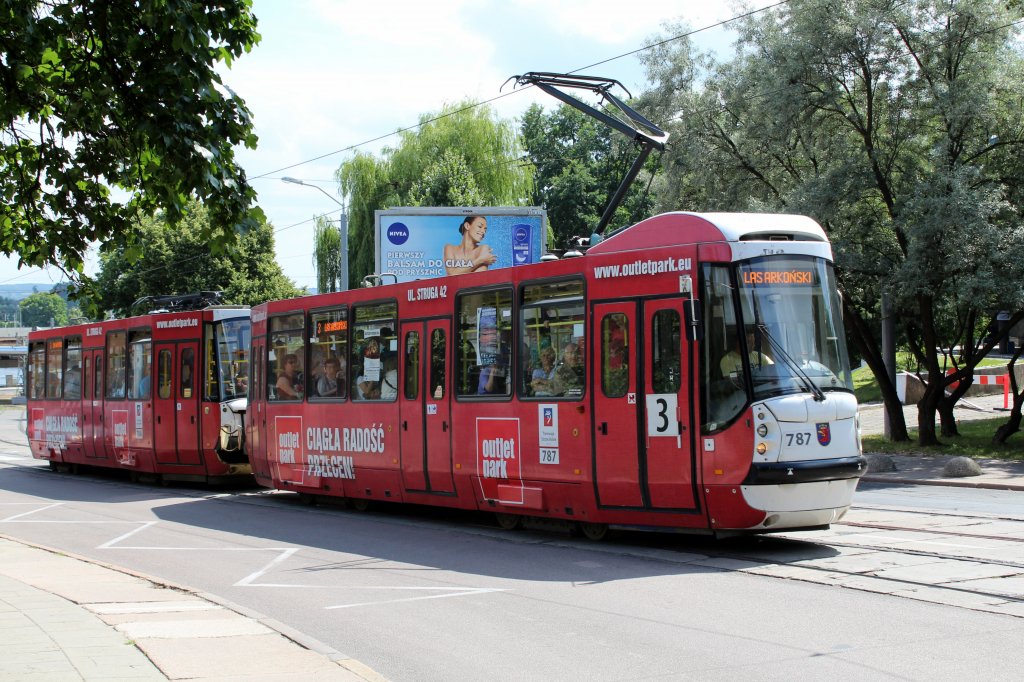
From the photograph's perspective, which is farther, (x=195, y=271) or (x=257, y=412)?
(x=195, y=271)

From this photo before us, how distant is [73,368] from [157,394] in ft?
16.7

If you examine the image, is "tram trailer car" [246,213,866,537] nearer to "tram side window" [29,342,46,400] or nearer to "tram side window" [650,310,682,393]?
"tram side window" [650,310,682,393]

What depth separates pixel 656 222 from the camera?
40.3 feet

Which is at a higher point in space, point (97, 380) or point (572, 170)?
point (572, 170)

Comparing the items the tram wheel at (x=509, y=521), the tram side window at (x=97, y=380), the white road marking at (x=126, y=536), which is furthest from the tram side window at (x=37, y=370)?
the tram wheel at (x=509, y=521)

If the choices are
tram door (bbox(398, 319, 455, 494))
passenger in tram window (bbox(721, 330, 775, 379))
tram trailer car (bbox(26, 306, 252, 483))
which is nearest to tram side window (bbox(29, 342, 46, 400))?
tram trailer car (bbox(26, 306, 252, 483))

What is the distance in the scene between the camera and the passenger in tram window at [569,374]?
1302 cm

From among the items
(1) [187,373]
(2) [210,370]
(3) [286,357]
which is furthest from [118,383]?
(3) [286,357]

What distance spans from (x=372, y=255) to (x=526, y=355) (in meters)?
34.3

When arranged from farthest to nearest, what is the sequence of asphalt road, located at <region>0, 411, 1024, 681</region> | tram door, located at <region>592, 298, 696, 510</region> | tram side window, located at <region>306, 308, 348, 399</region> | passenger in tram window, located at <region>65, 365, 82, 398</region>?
passenger in tram window, located at <region>65, 365, 82, 398</region> < tram side window, located at <region>306, 308, 348, 399</region> < tram door, located at <region>592, 298, 696, 510</region> < asphalt road, located at <region>0, 411, 1024, 681</region>

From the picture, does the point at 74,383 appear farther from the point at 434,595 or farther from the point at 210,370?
the point at 434,595

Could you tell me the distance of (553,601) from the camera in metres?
9.72

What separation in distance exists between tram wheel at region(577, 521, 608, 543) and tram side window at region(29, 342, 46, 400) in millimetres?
A: 19927

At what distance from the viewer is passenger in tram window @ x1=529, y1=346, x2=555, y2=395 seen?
13.4 m
